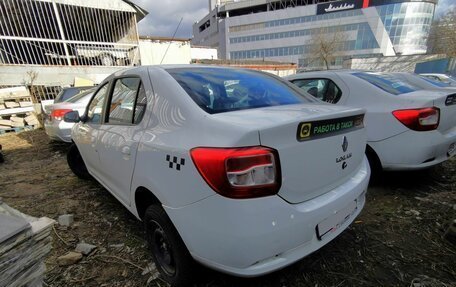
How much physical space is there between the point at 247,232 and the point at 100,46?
1296cm

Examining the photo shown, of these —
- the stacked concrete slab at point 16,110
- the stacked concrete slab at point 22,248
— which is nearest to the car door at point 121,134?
the stacked concrete slab at point 22,248

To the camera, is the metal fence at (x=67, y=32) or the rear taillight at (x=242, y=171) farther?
the metal fence at (x=67, y=32)

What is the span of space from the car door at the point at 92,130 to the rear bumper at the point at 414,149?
313 cm

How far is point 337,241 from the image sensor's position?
233 cm

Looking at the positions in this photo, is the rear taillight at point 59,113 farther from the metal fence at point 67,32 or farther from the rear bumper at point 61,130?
the metal fence at point 67,32

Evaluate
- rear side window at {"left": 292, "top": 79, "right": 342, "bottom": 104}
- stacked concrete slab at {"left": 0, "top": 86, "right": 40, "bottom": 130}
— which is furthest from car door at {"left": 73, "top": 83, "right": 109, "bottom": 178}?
stacked concrete slab at {"left": 0, "top": 86, "right": 40, "bottom": 130}

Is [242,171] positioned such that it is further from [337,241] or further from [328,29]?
[328,29]

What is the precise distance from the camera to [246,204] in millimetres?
1312

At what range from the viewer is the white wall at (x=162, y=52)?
46.4 ft

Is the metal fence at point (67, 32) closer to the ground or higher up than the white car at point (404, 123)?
higher up

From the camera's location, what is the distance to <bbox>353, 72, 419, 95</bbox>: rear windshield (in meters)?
3.21

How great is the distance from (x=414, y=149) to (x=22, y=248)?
347 centimetres

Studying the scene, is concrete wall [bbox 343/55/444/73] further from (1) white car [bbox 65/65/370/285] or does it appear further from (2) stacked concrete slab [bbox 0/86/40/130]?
Answer: (1) white car [bbox 65/65/370/285]

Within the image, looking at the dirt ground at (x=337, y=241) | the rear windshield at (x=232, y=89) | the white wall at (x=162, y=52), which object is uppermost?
the white wall at (x=162, y=52)
